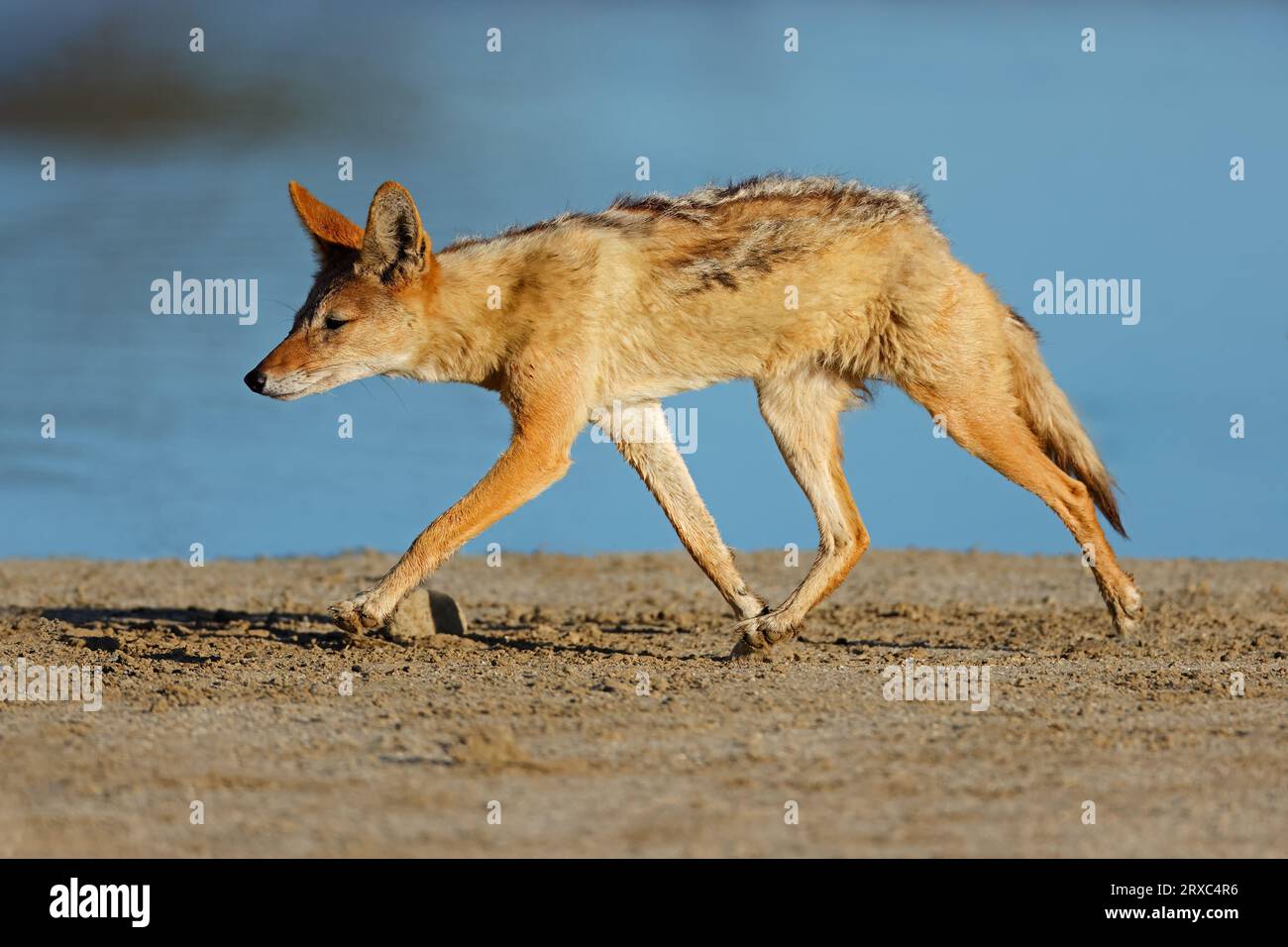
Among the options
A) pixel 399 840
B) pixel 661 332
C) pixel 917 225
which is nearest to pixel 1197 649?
pixel 917 225

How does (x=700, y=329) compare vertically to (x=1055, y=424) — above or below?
above

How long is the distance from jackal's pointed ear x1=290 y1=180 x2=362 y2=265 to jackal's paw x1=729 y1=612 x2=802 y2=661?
11.2 ft

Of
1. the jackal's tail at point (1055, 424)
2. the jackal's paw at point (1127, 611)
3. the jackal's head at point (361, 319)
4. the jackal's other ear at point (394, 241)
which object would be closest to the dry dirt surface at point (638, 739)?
the jackal's paw at point (1127, 611)

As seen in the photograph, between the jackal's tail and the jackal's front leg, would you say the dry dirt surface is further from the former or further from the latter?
the jackal's tail

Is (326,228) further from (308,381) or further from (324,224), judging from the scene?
(308,381)

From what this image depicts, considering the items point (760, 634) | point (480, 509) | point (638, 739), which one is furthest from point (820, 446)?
point (638, 739)

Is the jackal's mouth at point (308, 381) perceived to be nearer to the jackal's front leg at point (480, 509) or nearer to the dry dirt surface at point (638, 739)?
the jackal's front leg at point (480, 509)

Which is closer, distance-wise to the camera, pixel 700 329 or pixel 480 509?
pixel 480 509

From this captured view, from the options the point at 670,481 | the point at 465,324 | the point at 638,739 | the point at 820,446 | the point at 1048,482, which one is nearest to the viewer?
the point at 638,739

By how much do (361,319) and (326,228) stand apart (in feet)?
2.54

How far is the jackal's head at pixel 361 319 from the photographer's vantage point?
29.9 ft

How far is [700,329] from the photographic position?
9406mm

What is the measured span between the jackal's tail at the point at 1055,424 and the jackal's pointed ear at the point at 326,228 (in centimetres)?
437

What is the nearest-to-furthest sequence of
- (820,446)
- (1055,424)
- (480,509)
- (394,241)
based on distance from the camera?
(480,509)
(394,241)
(820,446)
(1055,424)
